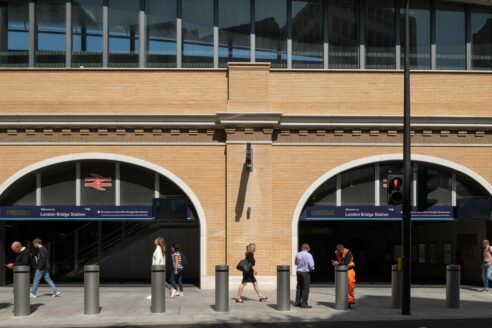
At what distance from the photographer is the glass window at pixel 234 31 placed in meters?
20.8

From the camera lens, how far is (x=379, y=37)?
2109 cm

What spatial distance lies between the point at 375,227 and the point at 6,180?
643 inches

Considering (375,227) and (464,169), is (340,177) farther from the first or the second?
(375,227)

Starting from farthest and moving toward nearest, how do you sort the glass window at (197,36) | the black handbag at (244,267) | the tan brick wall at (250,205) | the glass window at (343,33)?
the glass window at (343,33) → the glass window at (197,36) → the tan brick wall at (250,205) → the black handbag at (244,267)

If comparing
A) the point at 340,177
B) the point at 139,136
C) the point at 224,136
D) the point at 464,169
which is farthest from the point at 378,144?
the point at 139,136

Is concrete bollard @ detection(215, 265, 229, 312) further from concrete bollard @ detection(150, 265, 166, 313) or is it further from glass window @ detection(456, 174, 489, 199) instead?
glass window @ detection(456, 174, 489, 199)

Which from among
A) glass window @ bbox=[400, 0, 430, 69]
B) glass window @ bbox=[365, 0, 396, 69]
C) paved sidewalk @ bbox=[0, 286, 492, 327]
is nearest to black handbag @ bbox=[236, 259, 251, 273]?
paved sidewalk @ bbox=[0, 286, 492, 327]

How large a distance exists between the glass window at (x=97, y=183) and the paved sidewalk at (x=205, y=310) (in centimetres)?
276

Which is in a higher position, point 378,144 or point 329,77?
point 329,77

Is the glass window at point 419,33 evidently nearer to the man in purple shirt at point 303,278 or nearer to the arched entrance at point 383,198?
the arched entrance at point 383,198

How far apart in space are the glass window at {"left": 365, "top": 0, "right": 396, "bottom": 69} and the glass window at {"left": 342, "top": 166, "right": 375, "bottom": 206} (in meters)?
3.46

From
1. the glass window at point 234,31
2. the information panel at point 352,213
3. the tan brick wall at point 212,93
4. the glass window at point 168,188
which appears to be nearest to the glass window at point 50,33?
the tan brick wall at point 212,93

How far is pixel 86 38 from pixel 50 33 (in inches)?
45.6

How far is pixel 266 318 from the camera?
13.7 metres
